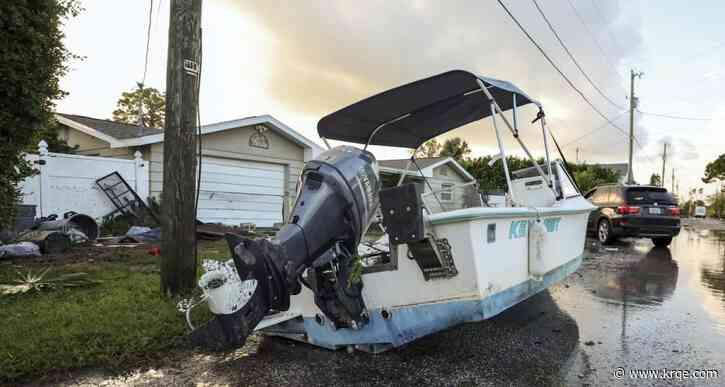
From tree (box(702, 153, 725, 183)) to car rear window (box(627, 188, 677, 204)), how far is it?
60.5 m

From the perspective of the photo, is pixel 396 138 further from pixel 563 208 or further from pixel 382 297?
pixel 382 297

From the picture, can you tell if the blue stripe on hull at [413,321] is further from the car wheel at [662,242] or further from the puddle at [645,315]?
the car wheel at [662,242]

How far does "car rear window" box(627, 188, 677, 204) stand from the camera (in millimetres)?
10078

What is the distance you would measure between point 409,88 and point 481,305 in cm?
191

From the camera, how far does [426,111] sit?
421 cm

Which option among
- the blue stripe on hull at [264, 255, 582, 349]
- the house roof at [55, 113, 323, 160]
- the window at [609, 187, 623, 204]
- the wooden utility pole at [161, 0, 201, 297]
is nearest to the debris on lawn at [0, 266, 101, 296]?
the wooden utility pole at [161, 0, 201, 297]

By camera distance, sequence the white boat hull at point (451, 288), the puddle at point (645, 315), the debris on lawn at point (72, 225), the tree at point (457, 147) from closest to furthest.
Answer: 1. the white boat hull at point (451, 288)
2. the puddle at point (645, 315)
3. the debris on lawn at point (72, 225)
4. the tree at point (457, 147)

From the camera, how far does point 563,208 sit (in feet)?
13.1

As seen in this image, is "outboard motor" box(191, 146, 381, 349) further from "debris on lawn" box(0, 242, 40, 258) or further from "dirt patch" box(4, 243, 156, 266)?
"debris on lawn" box(0, 242, 40, 258)

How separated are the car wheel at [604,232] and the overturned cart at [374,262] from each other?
27.8 feet

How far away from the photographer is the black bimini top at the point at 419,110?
3530 mm

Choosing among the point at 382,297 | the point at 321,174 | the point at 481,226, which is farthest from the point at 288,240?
the point at 481,226

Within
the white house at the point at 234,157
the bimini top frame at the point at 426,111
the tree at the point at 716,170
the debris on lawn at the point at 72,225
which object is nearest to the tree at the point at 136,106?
the white house at the point at 234,157

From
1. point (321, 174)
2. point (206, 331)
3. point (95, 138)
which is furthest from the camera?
point (95, 138)
